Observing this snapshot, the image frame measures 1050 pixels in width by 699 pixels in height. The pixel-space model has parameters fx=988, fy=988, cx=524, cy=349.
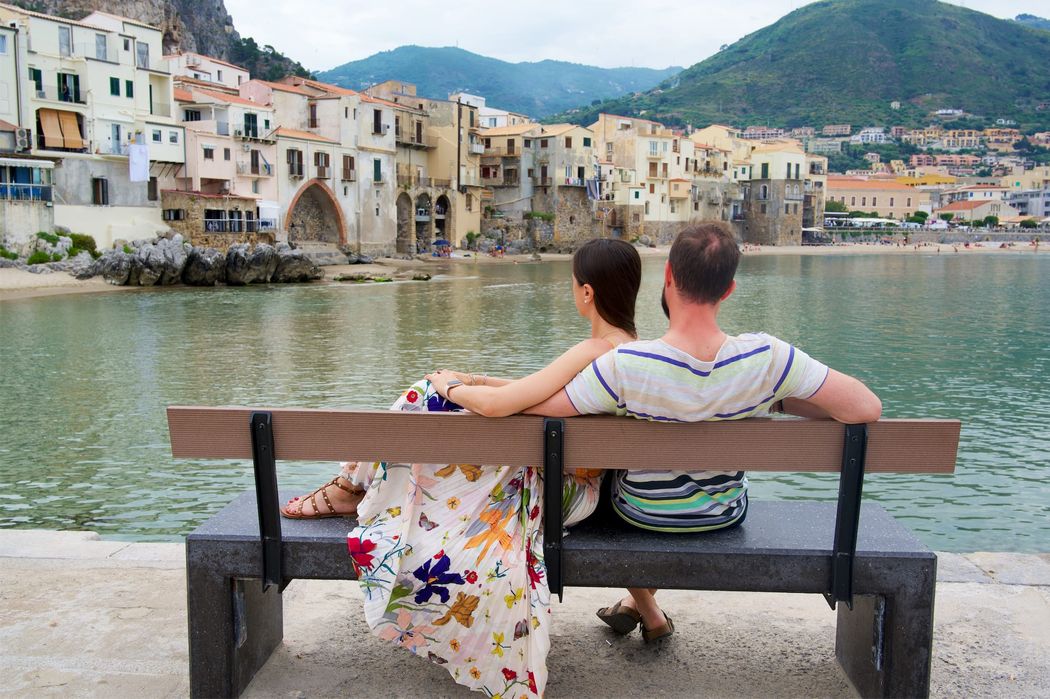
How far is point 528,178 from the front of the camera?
72.4m

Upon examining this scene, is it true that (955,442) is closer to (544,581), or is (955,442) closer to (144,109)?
(544,581)

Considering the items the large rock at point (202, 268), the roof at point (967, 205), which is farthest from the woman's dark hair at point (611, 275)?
the roof at point (967, 205)

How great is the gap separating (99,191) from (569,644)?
140 feet

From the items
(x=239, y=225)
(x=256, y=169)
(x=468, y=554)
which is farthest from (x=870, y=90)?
(x=468, y=554)

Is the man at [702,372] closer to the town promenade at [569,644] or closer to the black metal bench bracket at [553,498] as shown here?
the black metal bench bracket at [553,498]

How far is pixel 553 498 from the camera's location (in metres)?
2.93

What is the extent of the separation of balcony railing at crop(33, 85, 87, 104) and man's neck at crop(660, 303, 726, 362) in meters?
43.4

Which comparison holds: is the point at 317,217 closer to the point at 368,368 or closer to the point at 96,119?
the point at 96,119

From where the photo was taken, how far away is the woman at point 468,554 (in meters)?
2.88

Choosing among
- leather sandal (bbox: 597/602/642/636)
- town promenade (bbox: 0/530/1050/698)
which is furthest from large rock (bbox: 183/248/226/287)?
leather sandal (bbox: 597/602/642/636)

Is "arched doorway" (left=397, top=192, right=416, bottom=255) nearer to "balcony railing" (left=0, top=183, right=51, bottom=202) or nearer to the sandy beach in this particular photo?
the sandy beach

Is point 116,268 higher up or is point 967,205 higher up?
point 967,205

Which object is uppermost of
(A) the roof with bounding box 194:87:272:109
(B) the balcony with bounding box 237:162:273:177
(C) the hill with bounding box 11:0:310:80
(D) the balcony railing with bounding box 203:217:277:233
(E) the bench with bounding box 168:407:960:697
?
(C) the hill with bounding box 11:0:310:80

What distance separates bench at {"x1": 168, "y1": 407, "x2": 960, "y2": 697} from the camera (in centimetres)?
285
